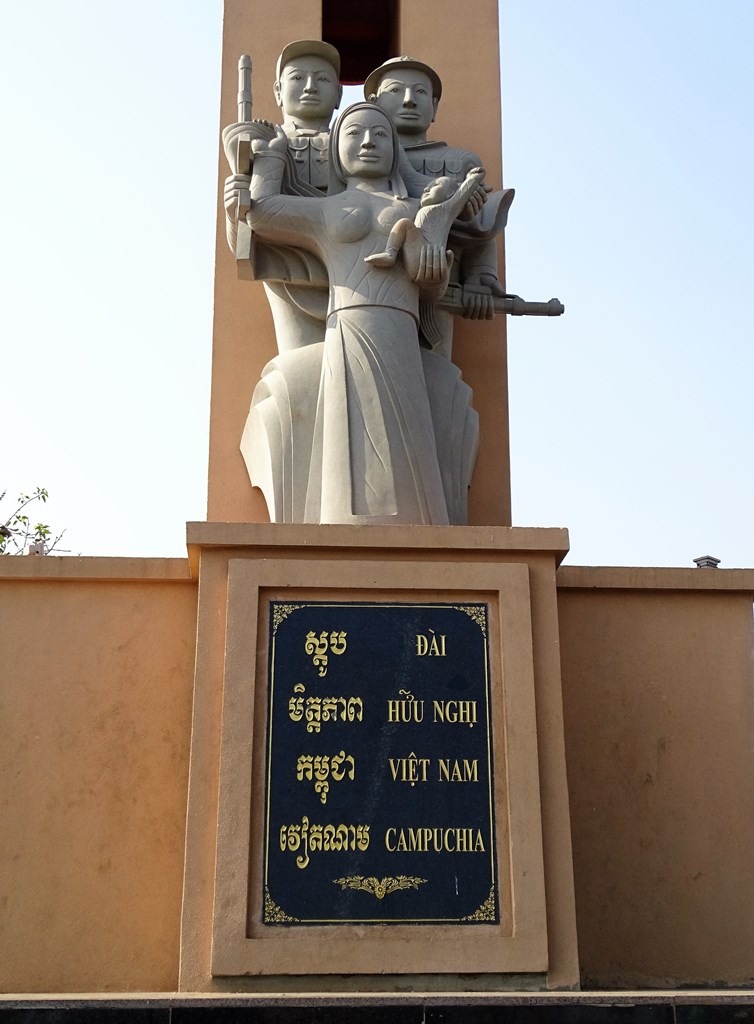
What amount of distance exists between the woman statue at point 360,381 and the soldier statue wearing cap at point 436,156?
0.40 metres

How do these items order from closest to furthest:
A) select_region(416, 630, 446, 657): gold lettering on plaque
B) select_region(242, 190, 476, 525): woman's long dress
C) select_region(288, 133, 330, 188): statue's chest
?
1. select_region(416, 630, 446, 657): gold lettering on plaque
2. select_region(242, 190, 476, 525): woman's long dress
3. select_region(288, 133, 330, 188): statue's chest

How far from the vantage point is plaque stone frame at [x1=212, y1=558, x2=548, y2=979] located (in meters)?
4.63

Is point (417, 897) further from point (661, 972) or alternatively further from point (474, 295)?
point (474, 295)

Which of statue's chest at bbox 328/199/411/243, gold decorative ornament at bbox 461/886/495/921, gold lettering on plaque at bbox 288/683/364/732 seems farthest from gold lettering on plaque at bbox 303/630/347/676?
statue's chest at bbox 328/199/411/243

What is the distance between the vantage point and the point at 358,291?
614 cm

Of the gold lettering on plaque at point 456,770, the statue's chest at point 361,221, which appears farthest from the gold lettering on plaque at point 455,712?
the statue's chest at point 361,221

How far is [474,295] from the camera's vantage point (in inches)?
272

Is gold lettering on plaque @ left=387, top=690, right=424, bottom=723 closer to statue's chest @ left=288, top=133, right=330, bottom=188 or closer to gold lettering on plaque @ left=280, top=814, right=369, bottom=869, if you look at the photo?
gold lettering on plaque @ left=280, top=814, right=369, bottom=869

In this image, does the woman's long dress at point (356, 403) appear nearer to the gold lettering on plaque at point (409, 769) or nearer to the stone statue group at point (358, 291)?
the stone statue group at point (358, 291)

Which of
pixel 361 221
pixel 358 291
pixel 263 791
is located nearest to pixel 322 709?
pixel 263 791

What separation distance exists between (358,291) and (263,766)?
7.38 feet

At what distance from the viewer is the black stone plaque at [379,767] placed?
473 cm

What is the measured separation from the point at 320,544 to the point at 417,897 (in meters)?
1.28

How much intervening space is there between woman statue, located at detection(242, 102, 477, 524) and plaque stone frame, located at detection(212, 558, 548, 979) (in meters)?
0.63
